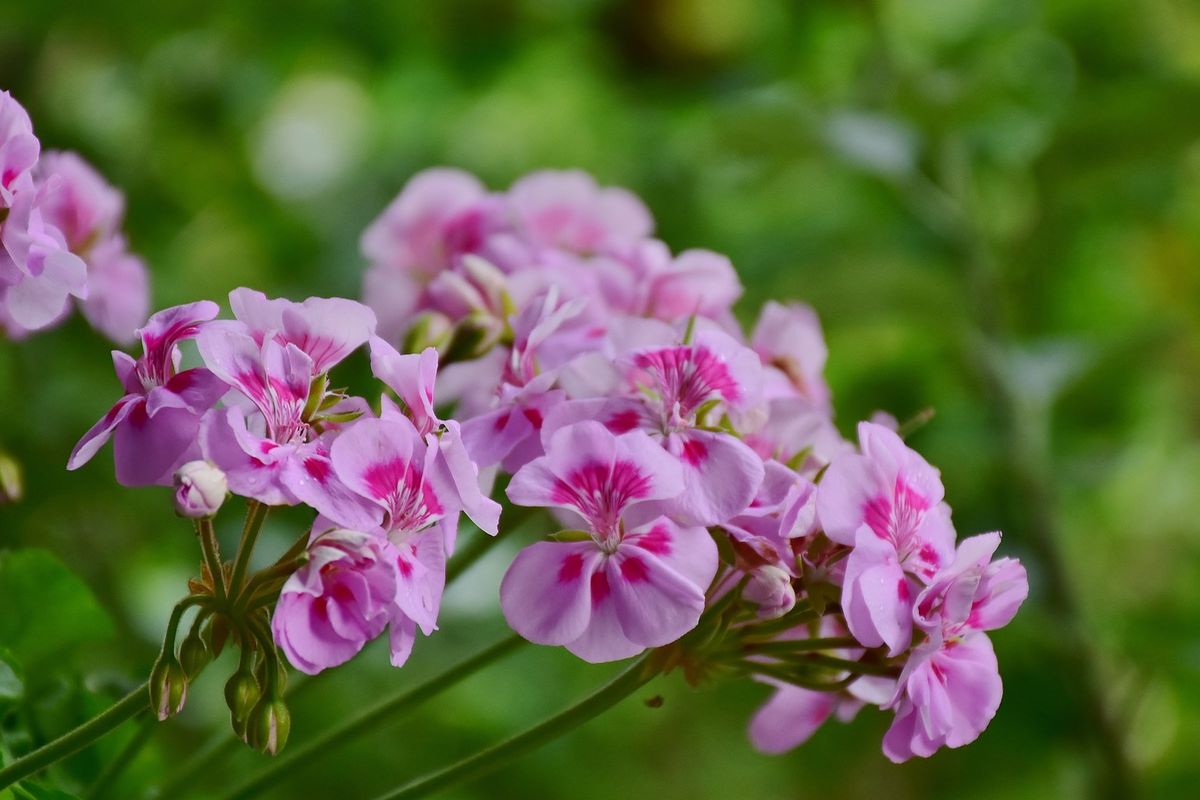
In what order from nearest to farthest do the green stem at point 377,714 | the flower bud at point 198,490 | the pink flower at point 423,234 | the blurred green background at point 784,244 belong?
the flower bud at point 198,490 < the green stem at point 377,714 < the pink flower at point 423,234 < the blurred green background at point 784,244

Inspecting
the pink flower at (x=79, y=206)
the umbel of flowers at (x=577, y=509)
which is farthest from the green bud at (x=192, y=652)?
the pink flower at (x=79, y=206)

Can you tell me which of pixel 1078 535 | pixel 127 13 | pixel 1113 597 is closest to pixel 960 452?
pixel 1078 535

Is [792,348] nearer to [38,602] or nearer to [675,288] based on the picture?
[675,288]

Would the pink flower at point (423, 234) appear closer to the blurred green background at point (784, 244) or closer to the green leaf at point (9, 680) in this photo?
the green leaf at point (9, 680)

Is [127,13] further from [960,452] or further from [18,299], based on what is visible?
[18,299]

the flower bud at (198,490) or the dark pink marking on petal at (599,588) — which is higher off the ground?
the flower bud at (198,490)

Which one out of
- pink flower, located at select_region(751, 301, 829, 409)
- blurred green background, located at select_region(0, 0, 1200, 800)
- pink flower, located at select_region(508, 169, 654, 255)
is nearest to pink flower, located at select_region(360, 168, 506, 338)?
pink flower, located at select_region(508, 169, 654, 255)

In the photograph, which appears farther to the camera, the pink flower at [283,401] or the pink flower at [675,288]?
the pink flower at [675,288]
